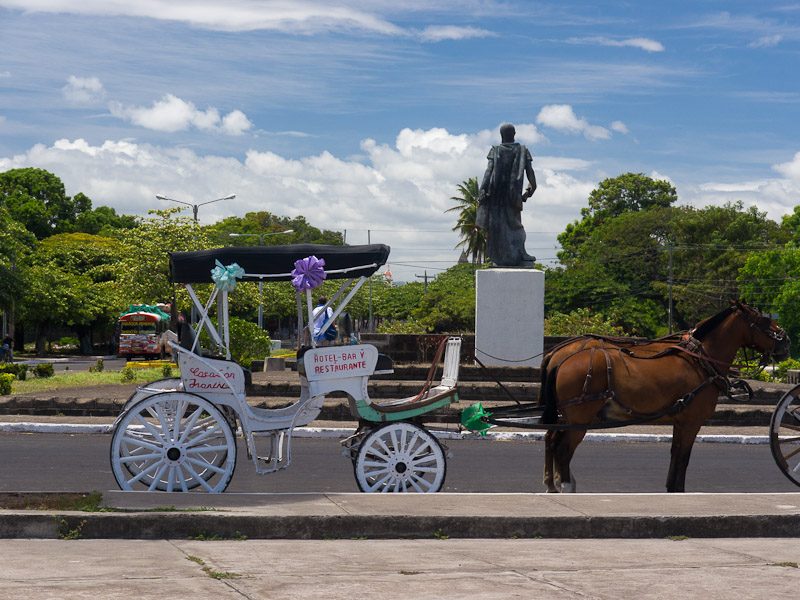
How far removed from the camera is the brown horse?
381 inches

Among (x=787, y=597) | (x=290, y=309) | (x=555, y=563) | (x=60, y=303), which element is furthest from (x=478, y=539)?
(x=290, y=309)

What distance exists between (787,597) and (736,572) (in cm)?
71

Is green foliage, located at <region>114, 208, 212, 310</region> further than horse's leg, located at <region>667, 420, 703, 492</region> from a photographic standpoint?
Yes

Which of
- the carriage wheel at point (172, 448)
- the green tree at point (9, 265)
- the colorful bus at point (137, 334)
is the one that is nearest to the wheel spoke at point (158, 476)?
the carriage wheel at point (172, 448)

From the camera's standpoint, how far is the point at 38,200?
89938 millimetres

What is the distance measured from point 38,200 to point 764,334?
88.0 metres

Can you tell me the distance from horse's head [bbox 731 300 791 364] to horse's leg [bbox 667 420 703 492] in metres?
1.14

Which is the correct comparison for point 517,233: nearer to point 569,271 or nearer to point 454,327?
point 454,327

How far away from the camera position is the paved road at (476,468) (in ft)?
35.2

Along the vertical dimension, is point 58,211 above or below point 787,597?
above

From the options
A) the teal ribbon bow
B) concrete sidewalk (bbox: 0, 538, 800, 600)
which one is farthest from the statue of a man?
concrete sidewalk (bbox: 0, 538, 800, 600)

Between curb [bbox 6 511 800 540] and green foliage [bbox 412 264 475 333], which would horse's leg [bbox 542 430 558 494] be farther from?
green foliage [bbox 412 264 475 333]

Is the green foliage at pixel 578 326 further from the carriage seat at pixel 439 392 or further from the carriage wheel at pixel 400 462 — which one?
the carriage wheel at pixel 400 462

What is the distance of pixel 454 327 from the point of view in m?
61.0
